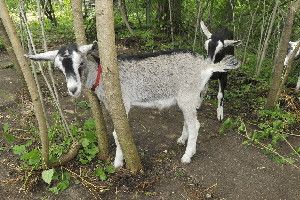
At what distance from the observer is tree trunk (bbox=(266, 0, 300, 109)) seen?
585 centimetres

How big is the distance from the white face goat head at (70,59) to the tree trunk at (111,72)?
0.52 metres

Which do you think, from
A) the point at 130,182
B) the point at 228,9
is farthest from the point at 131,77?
the point at 228,9

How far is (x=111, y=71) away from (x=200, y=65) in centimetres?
176

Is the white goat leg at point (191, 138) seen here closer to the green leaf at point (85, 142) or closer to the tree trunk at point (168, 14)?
the green leaf at point (85, 142)

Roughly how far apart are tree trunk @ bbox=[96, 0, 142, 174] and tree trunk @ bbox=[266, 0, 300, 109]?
10.1 ft

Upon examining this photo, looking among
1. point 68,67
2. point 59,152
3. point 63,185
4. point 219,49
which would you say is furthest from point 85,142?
point 219,49

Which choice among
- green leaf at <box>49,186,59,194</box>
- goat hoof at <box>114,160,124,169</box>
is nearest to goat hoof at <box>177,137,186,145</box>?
goat hoof at <box>114,160,124,169</box>

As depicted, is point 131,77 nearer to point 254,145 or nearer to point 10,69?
point 254,145

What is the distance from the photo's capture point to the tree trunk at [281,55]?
5852 mm

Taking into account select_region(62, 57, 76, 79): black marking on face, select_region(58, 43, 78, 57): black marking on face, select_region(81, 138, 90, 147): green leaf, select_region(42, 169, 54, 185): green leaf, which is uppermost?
select_region(58, 43, 78, 57): black marking on face

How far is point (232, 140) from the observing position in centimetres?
603

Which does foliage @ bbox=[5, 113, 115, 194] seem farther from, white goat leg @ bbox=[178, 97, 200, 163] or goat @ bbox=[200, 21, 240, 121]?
goat @ bbox=[200, 21, 240, 121]

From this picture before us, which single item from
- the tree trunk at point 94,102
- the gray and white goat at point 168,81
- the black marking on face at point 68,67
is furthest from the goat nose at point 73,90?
the gray and white goat at point 168,81

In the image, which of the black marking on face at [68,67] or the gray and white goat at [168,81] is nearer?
the black marking on face at [68,67]
